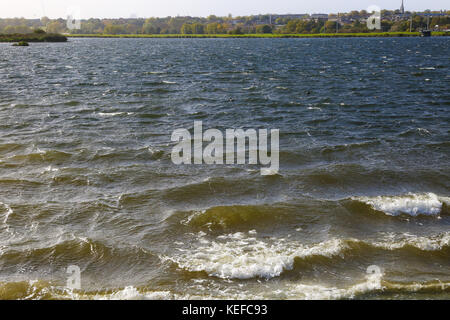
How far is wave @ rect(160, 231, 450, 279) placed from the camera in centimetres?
1017

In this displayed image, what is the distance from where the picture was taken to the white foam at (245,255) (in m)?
10.1

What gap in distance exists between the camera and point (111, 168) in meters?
17.6

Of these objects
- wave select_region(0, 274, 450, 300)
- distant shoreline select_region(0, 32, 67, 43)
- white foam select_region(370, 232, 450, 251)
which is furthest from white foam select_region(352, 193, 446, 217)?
distant shoreline select_region(0, 32, 67, 43)

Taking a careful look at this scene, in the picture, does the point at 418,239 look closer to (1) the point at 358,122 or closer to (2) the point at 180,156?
(2) the point at 180,156

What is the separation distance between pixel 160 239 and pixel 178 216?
1.51 m

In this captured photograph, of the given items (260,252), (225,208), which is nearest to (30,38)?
(225,208)

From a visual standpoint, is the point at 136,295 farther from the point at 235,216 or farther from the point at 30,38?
the point at 30,38

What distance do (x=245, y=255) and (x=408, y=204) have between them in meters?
6.17

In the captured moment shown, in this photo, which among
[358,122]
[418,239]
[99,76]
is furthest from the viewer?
[99,76]

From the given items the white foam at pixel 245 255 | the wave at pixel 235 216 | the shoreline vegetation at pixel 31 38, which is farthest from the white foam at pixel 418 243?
the shoreline vegetation at pixel 31 38

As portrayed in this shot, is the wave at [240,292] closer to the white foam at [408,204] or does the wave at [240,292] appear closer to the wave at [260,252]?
the wave at [260,252]

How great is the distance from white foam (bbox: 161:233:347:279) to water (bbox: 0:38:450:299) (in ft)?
0.13
